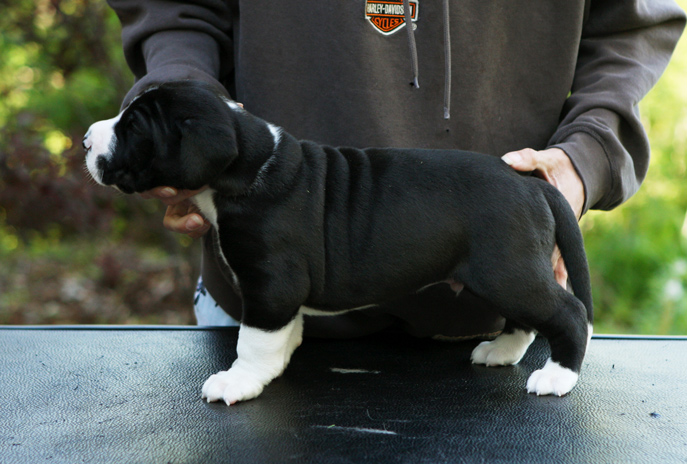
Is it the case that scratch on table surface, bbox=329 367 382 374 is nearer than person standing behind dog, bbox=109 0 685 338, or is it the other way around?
scratch on table surface, bbox=329 367 382 374

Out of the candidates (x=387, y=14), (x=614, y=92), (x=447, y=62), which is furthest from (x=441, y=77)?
(x=614, y=92)

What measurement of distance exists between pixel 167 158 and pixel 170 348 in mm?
856

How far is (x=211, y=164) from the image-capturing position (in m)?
1.68

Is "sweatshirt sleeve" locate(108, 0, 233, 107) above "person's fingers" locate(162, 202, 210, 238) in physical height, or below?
above

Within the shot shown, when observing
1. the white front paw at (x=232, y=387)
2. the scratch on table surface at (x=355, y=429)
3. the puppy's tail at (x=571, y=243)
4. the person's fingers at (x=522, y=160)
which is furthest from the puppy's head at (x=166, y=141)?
the puppy's tail at (x=571, y=243)

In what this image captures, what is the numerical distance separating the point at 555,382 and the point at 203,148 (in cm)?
114

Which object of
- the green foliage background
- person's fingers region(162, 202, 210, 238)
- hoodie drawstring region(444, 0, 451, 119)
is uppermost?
hoodie drawstring region(444, 0, 451, 119)

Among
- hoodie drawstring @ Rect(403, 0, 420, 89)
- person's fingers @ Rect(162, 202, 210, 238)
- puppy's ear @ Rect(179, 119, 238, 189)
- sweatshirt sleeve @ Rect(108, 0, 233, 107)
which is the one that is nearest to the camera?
puppy's ear @ Rect(179, 119, 238, 189)

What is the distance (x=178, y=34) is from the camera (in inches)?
95.7

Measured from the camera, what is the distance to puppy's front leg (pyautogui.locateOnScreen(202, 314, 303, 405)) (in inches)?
70.6

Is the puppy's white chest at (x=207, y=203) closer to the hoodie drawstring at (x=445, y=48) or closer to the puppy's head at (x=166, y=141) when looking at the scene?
the puppy's head at (x=166, y=141)

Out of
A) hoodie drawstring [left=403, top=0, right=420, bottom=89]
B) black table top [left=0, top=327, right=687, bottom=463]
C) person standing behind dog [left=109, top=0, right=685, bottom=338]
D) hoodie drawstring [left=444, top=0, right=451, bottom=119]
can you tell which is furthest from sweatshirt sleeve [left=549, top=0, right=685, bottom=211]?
black table top [left=0, top=327, right=687, bottom=463]

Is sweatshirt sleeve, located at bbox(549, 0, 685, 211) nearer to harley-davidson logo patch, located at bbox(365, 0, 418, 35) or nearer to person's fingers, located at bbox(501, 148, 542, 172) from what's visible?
person's fingers, located at bbox(501, 148, 542, 172)

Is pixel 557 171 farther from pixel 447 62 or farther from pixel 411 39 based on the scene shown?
pixel 411 39
